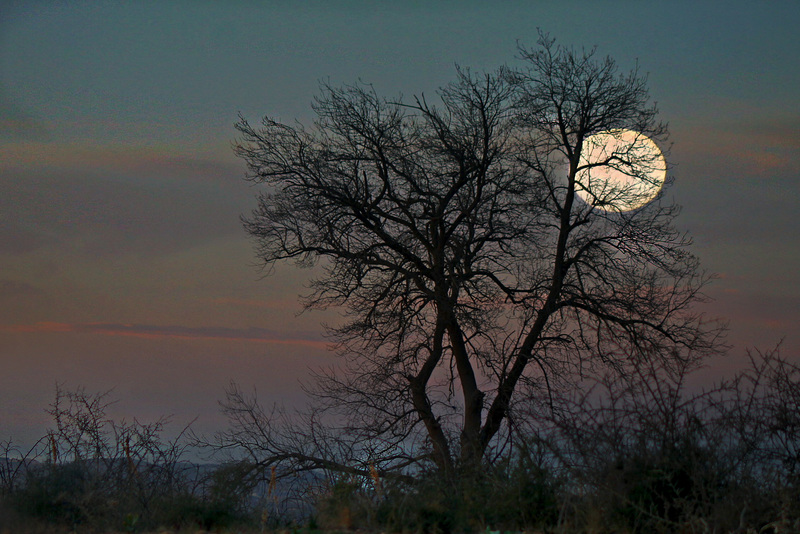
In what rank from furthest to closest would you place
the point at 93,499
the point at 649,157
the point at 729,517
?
1. the point at 649,157
2. the point at 93,499
3. the point at 729,517

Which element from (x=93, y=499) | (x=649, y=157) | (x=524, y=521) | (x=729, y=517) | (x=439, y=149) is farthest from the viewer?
(x=649, y=157)

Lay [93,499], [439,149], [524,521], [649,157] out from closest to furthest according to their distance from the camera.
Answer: [524,521]
[93,499]
[439,149]
[649,157]

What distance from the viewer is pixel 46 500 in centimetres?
729

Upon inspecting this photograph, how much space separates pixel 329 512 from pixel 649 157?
12.7m

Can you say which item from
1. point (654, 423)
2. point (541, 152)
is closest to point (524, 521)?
point (654, 423)

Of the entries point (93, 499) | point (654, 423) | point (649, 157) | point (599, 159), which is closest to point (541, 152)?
point (599, 159)

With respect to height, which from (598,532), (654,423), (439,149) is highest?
(439,149)

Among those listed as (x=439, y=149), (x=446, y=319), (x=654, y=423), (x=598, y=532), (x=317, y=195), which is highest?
(x=439, y=149)

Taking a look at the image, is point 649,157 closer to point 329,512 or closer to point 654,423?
point 654,423

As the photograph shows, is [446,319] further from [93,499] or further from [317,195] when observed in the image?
[93,499]

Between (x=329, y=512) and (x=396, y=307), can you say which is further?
(x=396, y=307)

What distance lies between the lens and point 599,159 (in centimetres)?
1684

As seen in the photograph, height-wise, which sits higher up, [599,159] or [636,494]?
[599,159]

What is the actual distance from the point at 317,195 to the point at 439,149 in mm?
2829
